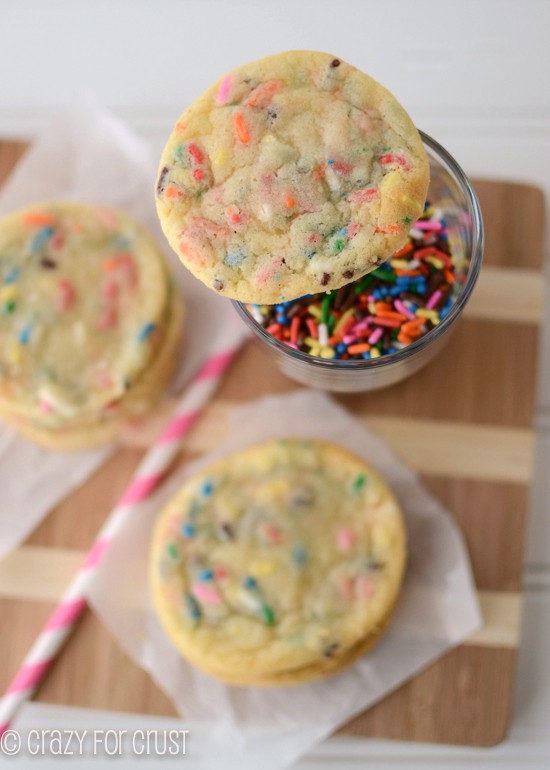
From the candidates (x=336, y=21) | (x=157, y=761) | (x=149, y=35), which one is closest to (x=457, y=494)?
(x=157, y=761)

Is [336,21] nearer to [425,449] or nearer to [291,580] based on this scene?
[425,449]

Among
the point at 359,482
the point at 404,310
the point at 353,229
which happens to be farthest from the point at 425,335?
the point at 359,482

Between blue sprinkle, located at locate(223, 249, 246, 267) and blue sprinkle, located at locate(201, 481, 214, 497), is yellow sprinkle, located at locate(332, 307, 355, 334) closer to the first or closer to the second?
blue sprinkle, located at locate(223, 249, 246, 267)

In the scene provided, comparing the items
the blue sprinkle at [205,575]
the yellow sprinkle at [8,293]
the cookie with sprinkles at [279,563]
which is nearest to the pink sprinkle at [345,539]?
the cookie with sprinkles at [279,563]

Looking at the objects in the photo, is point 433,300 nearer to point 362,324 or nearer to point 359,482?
point 362,324

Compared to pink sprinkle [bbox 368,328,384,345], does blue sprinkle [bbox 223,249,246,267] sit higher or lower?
higher

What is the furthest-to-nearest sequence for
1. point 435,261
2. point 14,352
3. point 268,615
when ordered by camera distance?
point 14,352, point 268,615, point 435,261

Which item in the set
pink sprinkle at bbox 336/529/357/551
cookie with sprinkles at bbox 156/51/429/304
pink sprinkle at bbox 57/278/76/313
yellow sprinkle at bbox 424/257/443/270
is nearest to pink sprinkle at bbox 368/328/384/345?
yellow sprinkle at bbox 424/257/443/270
